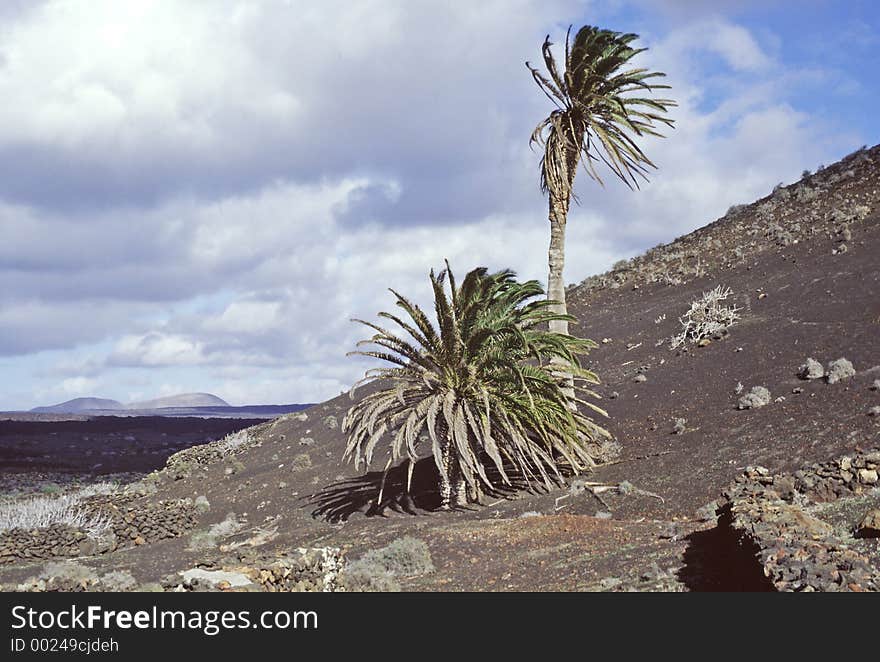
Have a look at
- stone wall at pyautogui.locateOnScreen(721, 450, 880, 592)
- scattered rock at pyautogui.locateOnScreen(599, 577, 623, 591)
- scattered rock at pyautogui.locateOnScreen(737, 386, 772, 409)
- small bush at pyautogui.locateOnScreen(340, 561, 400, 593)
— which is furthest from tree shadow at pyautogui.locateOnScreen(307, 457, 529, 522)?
scattered rock at pyautogui.locateOnScreen(599, 577, 623, 591)

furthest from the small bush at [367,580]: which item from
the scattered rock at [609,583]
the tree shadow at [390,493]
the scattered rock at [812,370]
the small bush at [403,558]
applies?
the scattered rock at [812,370]

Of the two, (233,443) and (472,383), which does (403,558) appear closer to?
(472,383)

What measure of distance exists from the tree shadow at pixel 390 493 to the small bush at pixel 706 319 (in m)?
8.92

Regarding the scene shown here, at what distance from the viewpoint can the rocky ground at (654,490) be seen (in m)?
9.08

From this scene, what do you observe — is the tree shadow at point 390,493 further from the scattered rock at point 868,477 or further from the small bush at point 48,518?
the scattered rock at point 868,477

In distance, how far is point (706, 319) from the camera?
23844mm

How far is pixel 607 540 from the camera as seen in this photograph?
11.0 meters

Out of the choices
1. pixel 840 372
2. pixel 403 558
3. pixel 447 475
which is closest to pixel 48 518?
pixel 447 475

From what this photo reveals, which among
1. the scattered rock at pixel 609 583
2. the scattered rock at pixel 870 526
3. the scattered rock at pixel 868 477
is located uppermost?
the scattered rock at pixel 868 477

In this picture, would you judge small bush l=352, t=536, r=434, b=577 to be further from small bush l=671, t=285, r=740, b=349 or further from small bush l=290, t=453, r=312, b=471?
small bush l=671, t=285, r=740, b=349

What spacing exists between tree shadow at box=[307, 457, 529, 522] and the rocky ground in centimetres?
8
